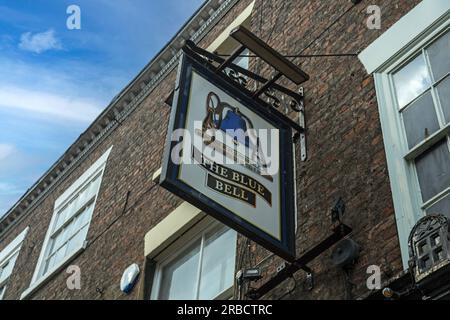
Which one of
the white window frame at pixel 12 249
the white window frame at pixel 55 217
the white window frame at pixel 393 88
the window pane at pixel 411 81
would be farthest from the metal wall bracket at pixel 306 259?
the white window frame at pixel 12 249

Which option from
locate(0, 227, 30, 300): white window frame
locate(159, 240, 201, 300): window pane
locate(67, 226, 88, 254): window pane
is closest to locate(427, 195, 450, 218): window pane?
locate(159, 240, 201, 300): window pane

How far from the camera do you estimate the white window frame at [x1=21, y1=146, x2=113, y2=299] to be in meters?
10.8

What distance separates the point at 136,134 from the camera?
11.6 m

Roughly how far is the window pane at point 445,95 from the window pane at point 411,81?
0.59 feet

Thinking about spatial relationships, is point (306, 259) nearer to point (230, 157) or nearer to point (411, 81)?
point (230, 157)

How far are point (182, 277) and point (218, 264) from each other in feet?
2.32

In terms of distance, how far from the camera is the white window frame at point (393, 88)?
17.8 ft

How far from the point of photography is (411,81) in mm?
6266

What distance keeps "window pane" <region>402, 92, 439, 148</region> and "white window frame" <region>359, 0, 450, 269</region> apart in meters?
0.06

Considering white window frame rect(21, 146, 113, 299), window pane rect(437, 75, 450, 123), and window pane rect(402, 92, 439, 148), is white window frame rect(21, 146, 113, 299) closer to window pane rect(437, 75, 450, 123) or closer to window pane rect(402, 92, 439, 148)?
window pane rect(402, 92, 439, 148)

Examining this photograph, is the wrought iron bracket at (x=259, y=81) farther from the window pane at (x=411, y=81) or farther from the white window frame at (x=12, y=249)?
the white window frame at (x=12, y=249)

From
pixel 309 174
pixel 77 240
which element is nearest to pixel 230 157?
pixel 309 174

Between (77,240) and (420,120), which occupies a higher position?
(77,240)
